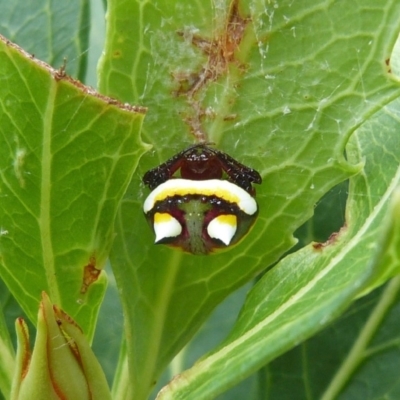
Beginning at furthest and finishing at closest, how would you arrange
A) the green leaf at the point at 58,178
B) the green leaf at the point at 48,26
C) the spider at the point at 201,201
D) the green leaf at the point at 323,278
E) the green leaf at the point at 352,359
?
1. the green leaf at the point at 48,26
2. the green leaf at the point at 352,359
3. the spider at the point at 201,201
4. the green leaf at the point at 58,178
5. the green leaf at the point at 323,278

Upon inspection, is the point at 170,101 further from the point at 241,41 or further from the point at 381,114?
the point at 381,114

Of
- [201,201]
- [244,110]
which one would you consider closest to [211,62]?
[244,110]

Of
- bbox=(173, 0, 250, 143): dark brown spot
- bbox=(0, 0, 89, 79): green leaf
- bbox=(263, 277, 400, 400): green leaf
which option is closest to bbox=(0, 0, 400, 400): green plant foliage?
bbox=(173, 0, 250, 143): dark brown spot

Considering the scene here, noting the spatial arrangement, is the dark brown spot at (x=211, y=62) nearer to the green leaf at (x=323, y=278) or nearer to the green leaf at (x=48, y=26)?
the green leaf at (x=323, y=278)

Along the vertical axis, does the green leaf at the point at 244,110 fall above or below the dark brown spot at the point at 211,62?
below

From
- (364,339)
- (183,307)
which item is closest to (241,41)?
(183,307)

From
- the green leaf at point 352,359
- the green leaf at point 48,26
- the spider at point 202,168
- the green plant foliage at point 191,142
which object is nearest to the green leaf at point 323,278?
the green plant foliage at point 191,142
